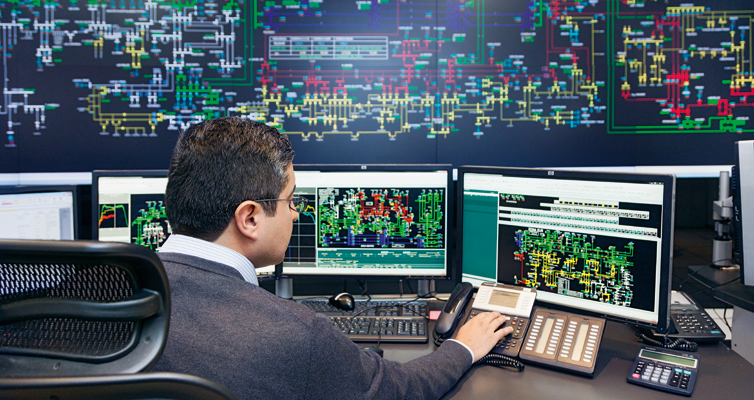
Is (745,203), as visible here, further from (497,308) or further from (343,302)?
(343,302)

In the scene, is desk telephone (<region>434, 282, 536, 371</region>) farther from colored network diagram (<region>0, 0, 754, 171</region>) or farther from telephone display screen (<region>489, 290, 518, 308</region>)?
colored network diagram (<region>0, 0, 754, 171</region>)

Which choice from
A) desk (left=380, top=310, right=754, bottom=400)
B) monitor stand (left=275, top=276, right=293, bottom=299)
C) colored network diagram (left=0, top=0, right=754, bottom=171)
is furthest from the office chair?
colored network diagram (left=0, top=0, right=754, bottom=171)

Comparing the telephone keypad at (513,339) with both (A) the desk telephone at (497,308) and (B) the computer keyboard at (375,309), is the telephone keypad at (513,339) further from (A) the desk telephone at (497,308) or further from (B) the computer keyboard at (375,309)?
(B) the computer keyboard at (375,309)

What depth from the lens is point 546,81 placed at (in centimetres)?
242

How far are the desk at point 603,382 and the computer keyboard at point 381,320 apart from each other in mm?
103

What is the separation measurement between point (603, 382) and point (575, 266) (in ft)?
1.02

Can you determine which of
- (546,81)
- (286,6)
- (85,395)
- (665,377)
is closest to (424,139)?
(546,81)

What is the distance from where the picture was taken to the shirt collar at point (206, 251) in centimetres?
86

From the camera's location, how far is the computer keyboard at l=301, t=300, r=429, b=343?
1345 mm

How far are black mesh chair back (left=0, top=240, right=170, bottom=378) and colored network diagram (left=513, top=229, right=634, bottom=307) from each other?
3.66 ft

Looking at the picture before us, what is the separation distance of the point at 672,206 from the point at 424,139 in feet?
4.69

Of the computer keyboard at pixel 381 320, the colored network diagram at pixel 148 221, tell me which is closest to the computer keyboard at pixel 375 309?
the computer keyboard at pixel 381 320

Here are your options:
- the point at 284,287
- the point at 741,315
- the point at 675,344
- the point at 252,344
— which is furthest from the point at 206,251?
the point at 741,315

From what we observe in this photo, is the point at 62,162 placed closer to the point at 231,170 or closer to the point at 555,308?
the point at 231,170
